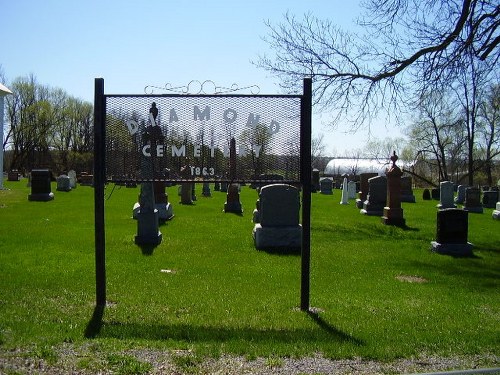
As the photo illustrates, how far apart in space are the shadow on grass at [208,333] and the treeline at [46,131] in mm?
72425

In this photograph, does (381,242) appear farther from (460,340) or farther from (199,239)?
(460,340)

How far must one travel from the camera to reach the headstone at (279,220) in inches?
501

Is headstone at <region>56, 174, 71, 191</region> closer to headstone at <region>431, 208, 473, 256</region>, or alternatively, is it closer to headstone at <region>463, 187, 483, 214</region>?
headstone at <region>463, 187, 483, 214</region>

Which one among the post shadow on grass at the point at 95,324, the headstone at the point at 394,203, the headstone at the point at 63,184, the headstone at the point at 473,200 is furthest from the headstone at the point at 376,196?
the headstone at the point at 63,184

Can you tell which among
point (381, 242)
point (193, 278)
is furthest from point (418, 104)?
point (193, 278)

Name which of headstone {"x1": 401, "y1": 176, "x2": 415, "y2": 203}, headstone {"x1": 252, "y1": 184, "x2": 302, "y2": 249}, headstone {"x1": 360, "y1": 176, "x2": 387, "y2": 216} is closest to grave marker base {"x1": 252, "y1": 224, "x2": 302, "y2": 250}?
headstone {"x1": 252, "y1": 184, "x2": 302, "y2": 249}

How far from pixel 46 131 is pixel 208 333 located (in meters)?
76.2

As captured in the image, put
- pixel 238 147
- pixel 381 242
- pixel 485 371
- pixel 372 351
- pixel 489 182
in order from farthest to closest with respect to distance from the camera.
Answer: pixel 489 182
pixel 381 242
pixel 238 147
pixel 372 351
pixel 485 371

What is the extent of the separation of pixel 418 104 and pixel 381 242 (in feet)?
15.3

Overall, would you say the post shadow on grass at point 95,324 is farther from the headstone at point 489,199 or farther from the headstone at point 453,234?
the headstone at point 489,199

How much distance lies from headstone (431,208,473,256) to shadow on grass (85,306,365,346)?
8.29m

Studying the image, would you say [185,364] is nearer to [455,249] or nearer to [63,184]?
[455,249]

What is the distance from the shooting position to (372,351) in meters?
5.16

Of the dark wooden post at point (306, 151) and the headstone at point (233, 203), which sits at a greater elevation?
the dark wooden post at point (306, 151)
